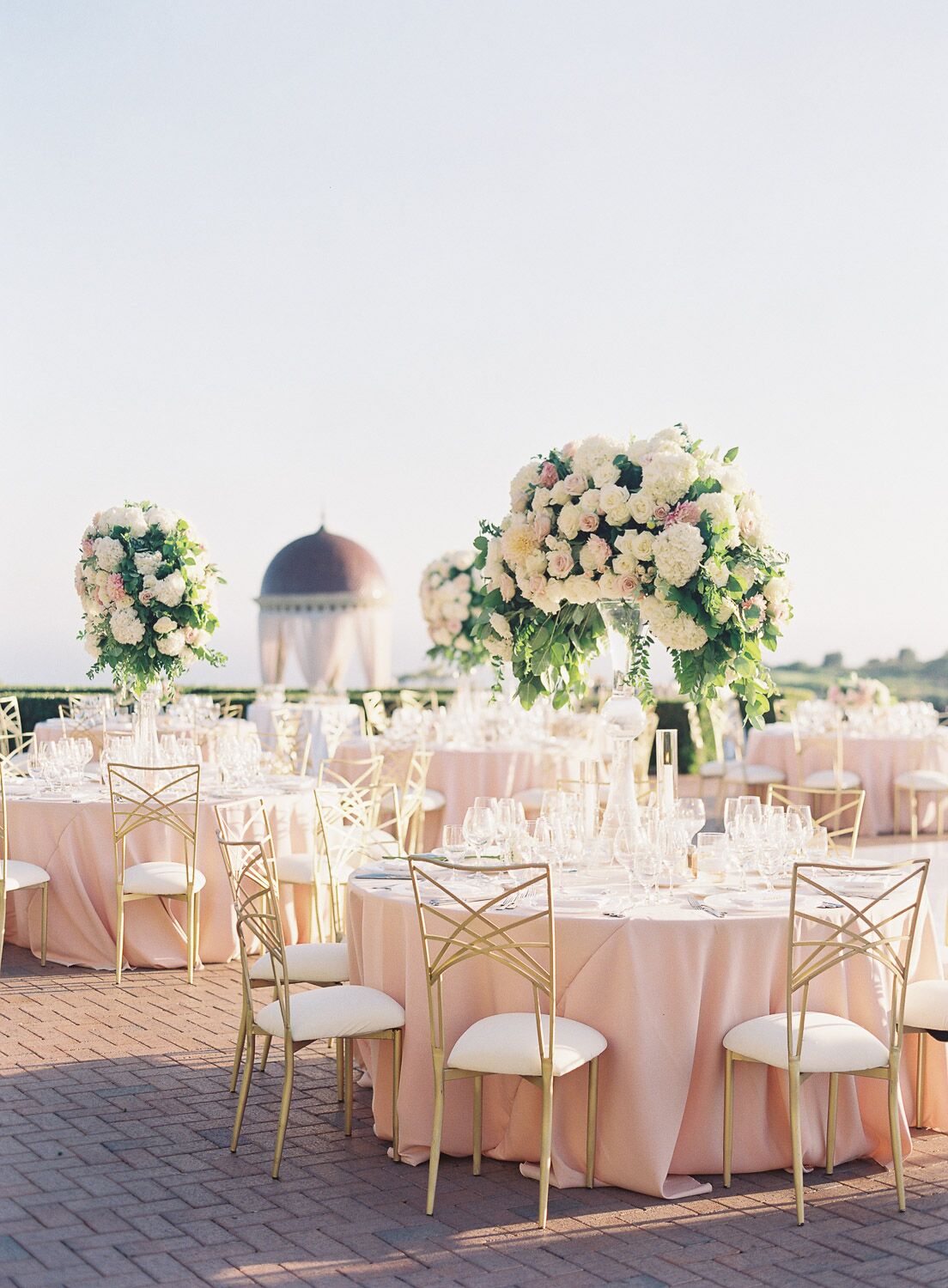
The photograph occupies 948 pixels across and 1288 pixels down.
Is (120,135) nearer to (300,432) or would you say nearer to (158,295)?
(158,295)

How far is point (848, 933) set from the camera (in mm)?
4371

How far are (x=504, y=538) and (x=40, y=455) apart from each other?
49.1 ft

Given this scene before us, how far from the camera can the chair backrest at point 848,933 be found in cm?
430

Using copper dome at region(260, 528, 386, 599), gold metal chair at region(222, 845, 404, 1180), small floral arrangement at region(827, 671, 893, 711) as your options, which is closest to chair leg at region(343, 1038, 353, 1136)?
gold metal chair at region(222, 845, 404, 1180)

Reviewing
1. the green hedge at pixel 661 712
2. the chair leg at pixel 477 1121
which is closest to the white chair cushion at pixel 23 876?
the chair leg at pixel 477 1121

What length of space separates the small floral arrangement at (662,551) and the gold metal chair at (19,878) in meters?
3.34

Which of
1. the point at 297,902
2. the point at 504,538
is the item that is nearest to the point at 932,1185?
the point at 504,538

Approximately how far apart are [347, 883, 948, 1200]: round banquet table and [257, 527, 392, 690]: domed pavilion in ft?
46.7

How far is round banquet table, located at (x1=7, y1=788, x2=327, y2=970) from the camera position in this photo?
7473mm

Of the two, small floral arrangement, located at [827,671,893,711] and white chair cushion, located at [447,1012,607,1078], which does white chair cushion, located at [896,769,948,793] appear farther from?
white chair cushion, located at [447,1012,607,1078]

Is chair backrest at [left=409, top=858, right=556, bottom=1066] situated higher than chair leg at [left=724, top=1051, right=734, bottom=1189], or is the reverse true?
chair backrest at [left=409, top=858, right=556, bottom=1066]

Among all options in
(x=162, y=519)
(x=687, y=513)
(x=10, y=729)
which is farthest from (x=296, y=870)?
(x=10, y=729)

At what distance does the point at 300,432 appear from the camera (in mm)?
21750

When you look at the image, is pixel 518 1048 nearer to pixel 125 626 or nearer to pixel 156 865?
pixel 156 865
